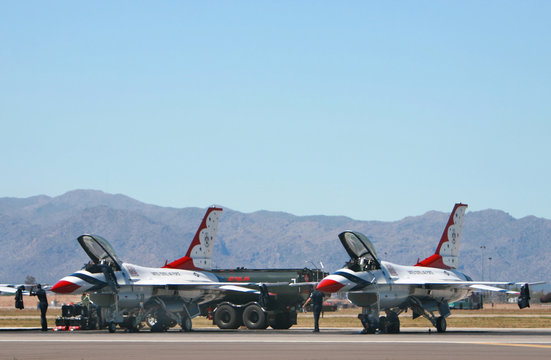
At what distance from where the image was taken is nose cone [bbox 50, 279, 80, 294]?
1554 inches

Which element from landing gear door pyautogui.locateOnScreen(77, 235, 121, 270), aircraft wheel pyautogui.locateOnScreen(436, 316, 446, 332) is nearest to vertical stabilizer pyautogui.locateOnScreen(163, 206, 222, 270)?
landing gear door pyautogui.locateOnScreen(77, 235, 121, 270)

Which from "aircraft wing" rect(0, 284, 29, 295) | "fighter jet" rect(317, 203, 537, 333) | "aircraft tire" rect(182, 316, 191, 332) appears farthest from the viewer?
"aircraft wing" rect(0, 284, 29, 295)

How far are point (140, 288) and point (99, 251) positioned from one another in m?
2.49

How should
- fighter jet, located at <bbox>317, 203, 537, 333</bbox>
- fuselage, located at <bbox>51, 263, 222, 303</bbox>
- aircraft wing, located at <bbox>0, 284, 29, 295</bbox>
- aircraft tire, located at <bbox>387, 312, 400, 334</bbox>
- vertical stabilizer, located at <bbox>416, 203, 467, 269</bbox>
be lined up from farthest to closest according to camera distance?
1. aircraft wing, located at <bbox>0, 284, 29, 295</bbox>
2. vertical stabilizer, located at <bbox>416, 203, 467, 269</bbox>
3. fuselage, located at <bbox>51, 263, 222, 303</bbox>
4. aircraft tire, located at <bbox>387, 312, 400, 334</bbox>
5. fighter jet, located at <bbox>317, 203, 537, 333</bbox>

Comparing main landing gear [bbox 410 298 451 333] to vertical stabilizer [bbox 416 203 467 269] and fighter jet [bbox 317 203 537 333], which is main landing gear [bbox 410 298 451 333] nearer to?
fighter jet [bbox 317 203 537 333]

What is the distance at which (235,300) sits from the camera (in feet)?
148

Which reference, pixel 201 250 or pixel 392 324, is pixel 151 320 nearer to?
pixel 201 250

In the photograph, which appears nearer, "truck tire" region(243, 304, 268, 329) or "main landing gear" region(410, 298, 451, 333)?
"main landing gear" region(410, 298, 451, 333)
